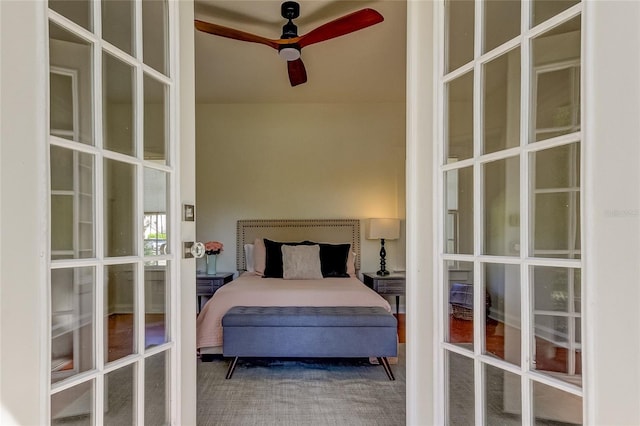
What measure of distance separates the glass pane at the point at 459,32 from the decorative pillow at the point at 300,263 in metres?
2.89

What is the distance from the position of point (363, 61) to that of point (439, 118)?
234 centimetres

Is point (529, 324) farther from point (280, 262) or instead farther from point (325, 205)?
point (325, 205)

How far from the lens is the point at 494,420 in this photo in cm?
126

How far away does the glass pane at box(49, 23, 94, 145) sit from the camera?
1.04 meters

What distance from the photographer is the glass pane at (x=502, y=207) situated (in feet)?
3.95

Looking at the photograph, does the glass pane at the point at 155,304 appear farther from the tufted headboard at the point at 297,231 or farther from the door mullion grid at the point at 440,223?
the tufted headboard at the point at 297,231

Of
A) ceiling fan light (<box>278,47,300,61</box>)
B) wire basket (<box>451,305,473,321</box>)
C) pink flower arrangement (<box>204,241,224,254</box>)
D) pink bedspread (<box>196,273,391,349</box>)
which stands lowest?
pink bedspread (<box>196,273,391,349</box>)

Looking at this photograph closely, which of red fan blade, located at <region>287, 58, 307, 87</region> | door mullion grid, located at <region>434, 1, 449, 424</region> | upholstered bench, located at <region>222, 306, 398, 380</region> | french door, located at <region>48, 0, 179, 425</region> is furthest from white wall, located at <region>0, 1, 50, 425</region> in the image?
red fan blade, located at <region>287, 58, 307, 87</region>

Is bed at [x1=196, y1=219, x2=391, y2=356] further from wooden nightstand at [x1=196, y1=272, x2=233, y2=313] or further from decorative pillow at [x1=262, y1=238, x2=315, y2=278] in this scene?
wooden nightstand at [x1=196, y1=272, x2=233, y2=313]

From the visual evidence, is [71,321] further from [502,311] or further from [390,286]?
[390,286]

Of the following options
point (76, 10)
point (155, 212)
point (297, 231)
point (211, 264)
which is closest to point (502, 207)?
point (155, 212)

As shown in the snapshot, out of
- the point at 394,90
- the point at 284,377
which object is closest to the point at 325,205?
the point at 394,90

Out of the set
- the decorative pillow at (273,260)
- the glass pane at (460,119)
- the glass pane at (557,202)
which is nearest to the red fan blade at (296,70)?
the glass pane at (460,119)

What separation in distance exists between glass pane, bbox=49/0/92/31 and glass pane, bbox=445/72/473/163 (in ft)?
4.25
